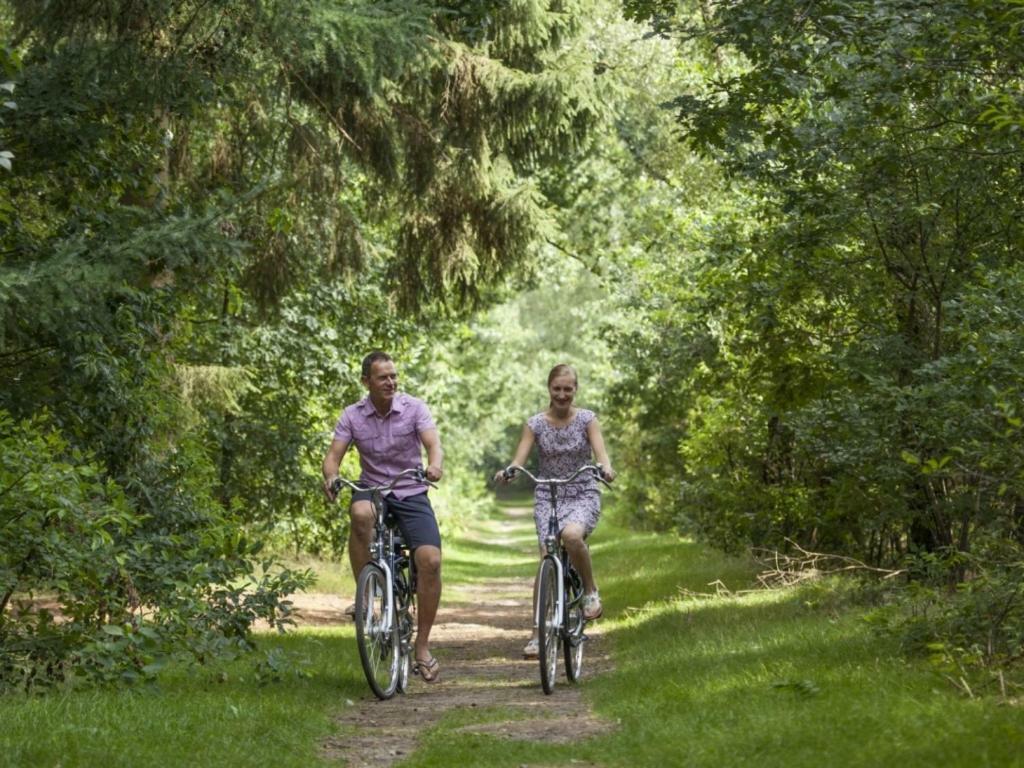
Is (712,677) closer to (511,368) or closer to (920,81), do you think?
(920,81)

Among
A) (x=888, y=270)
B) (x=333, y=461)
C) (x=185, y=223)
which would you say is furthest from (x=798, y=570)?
(x=185, y=223)

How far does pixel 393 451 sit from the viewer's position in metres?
10.0

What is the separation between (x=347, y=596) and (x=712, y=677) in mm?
14610

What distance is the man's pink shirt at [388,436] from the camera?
32.9 feet

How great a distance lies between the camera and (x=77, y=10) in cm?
1129

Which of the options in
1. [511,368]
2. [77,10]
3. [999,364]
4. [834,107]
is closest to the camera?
[999,364]

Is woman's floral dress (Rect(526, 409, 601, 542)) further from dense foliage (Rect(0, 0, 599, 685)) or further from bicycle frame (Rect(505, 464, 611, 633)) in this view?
dense foliage (Rect(0, 0, 599, 685))

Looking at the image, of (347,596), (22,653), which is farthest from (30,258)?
(347,596)

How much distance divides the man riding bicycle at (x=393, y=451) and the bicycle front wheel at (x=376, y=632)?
35cm

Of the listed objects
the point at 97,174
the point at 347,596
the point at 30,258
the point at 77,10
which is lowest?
the point at 347,596

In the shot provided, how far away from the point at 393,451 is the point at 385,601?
104cm

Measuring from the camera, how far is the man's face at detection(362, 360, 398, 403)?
9938mm

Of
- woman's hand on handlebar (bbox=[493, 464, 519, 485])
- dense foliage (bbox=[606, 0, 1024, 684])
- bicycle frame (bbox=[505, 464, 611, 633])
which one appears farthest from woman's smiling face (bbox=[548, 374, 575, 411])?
dense foliage (bbox=[606, 0, 1024, 684])

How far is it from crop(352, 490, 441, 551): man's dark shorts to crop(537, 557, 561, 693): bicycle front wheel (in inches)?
32.9
